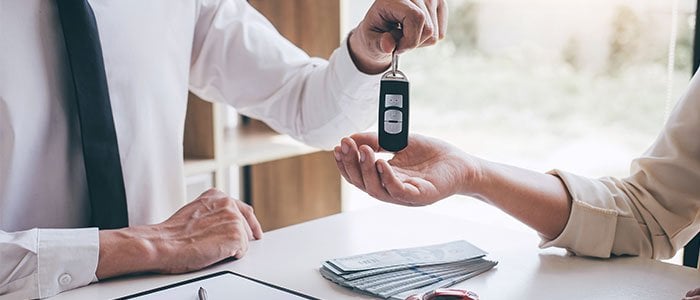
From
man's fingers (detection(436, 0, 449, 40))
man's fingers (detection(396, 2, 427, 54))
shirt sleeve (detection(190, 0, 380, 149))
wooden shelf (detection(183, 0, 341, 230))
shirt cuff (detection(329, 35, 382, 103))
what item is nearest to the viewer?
man's fingers (detection(396, 2, 427, 54))

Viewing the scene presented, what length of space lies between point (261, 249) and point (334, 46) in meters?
1.15

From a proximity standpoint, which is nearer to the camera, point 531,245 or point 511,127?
point 531,245

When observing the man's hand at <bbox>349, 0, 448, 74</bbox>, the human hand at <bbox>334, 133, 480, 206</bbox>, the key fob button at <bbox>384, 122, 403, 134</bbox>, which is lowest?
the human hand at <bbox>334, 133, 480, 206</bbox>

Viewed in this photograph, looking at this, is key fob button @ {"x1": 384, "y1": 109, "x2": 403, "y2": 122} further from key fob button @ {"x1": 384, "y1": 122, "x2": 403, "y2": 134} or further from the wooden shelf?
the wooden shelf

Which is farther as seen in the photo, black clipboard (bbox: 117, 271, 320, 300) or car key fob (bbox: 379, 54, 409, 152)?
car key fob (bbox: 379, 54, 409, 152)

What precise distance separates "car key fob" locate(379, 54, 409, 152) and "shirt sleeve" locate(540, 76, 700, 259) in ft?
0.97

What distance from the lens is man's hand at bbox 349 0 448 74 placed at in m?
1.14

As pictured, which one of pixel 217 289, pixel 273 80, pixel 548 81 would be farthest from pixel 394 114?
pixel 548 81

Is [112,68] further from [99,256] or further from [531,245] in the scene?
[531,245]

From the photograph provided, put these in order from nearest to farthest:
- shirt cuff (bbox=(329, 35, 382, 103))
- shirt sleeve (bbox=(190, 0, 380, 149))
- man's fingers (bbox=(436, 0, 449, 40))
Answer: man's fingers (bbox=(436, 0, 449, 40)) → shirt cuff (bbox=(329, 35, 382, 103)) → shirt sleeve (bbox=(190, 0, 380, 149))

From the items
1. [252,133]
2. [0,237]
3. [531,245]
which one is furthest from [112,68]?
[252,133]

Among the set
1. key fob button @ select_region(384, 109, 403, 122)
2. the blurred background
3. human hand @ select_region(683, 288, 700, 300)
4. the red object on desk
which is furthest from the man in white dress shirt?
the blurred background

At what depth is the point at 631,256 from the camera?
1.17 m

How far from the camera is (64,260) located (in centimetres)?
100
